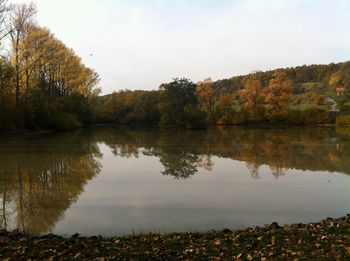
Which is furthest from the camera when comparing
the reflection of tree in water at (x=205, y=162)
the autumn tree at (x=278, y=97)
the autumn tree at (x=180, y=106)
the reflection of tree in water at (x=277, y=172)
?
the autumn tree at (x=278, y=97)

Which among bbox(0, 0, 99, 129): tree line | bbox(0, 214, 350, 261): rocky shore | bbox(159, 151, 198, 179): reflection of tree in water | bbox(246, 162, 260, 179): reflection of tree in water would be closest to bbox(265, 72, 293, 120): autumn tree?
bbox(0, 0, 99, 129): tree line

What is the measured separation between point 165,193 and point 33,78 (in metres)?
39.4

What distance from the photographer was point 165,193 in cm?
1236

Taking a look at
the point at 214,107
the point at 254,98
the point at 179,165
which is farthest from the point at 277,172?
the point at 254,98

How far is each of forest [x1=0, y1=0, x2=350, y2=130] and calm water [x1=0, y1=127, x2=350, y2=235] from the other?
2134 cm

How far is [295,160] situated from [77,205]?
12980 mm

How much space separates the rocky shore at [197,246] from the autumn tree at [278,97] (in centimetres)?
7051

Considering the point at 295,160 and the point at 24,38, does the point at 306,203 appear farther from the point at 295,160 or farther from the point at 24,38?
the point at 24,38

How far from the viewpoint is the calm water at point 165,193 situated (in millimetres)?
9172

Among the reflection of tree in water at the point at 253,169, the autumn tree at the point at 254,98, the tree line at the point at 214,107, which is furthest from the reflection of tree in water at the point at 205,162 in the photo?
the autumn tree at the point at 254,98

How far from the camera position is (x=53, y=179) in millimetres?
14852

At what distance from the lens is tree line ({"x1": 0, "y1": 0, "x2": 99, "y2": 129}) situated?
3856 cm

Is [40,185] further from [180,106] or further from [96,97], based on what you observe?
[96,97]

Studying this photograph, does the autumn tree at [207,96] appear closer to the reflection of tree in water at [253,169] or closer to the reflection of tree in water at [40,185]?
the reflection of tree in water at [40,185]
